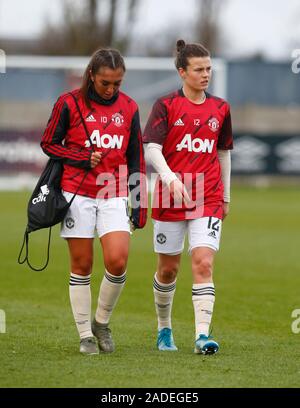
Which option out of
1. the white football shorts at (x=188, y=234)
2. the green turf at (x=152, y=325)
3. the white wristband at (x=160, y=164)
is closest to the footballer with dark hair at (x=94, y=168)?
the white wristband at (x=160, y=164)

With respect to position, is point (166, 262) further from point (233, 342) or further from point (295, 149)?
point (295, 149)

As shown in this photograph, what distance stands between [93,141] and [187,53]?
1050 millimetres

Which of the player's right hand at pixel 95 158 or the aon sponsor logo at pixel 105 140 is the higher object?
the aon sponsor logo at pixel 105 140

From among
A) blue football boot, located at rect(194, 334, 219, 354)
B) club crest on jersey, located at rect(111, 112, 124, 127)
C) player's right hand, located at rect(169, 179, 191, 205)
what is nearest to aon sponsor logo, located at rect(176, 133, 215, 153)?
player's right hand, located at rect(169, 179, 191, 205)

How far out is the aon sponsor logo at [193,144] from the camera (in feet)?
28.3

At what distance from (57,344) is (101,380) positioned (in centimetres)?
187

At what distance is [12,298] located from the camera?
40.2 feet

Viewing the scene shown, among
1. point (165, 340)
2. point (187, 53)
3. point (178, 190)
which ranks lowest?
point (165, 340)

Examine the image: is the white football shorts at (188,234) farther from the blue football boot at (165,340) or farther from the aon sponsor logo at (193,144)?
the blue football boot at (165,340)

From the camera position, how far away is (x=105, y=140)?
330 inches

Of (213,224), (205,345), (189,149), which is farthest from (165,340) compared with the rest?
(189,149)

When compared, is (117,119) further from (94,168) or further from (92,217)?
(92,217)

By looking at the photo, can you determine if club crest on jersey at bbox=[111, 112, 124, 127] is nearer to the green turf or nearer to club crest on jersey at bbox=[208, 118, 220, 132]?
club crest on jersey at bbox=[208, 118, 220, 132]

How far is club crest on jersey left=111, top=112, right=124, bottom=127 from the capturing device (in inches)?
331
